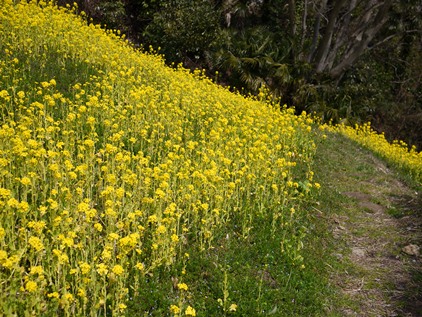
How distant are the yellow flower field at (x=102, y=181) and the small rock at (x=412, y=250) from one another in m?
1.60

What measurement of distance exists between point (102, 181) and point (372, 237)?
405cm

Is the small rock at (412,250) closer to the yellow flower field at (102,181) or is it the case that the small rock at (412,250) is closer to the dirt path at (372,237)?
the dirt path at (372,237)

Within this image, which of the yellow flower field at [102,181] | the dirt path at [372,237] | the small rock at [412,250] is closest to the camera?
the yellow flower field at [102,181]

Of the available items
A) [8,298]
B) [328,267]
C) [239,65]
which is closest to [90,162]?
[8,298]

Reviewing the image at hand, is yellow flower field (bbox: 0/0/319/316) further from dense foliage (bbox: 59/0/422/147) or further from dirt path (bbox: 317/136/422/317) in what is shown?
dense foliage (bbox: 59/0/422/147)

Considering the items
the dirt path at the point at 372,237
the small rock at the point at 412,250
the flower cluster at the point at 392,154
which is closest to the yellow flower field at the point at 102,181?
the dirt path at the point at 372,237

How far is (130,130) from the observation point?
6.27 meters

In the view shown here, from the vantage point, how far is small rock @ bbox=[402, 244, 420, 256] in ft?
20.0

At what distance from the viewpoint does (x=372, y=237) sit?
21.6 ft

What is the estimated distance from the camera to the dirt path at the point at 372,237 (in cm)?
507

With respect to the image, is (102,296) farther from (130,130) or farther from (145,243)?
(130,130)

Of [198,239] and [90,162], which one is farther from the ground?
[90,162]

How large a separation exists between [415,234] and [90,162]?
15.9 ft

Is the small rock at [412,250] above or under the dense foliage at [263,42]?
under
